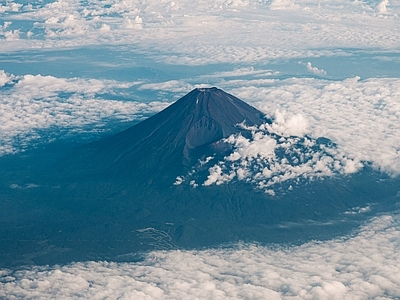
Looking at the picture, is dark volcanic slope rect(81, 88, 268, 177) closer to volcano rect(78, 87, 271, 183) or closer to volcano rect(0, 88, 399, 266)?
volcano rect(78, 87, 271, 183)

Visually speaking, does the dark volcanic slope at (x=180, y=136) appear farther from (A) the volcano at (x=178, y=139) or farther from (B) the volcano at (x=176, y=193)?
(B) the volcano at (x=176, y=193)

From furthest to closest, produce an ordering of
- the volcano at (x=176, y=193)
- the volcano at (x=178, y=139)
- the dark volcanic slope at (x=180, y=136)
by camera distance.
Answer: the dark volcanic slope at (x=180, y=136)
the volcano at (x=178, y=139)
the volcano at (x=176, y=193)

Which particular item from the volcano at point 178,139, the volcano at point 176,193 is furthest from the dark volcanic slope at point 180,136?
the volcano at point 176,193

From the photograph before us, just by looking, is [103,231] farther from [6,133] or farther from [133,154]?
[6,133]

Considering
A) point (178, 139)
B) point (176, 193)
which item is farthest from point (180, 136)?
point (176, 193)

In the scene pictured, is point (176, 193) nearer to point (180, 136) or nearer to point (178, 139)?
point (178, 139)

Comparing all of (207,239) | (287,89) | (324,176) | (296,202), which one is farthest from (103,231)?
(287,89)
